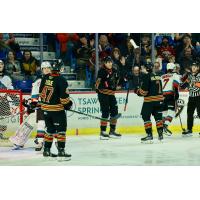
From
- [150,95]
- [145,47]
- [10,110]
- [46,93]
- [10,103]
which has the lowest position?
[10,110]

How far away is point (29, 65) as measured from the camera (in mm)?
10148

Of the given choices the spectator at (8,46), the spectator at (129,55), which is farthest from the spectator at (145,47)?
the spectator at (8,46)

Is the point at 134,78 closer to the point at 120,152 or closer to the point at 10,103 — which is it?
the point at 120,152

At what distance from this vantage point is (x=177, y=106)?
1066 cm

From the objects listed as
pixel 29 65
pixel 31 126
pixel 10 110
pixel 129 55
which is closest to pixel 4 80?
pixel 29 65

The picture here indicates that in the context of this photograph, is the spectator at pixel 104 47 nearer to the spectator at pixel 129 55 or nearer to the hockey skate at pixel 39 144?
the spectator at pixel 129 55

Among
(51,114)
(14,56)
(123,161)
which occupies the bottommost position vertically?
(123,161)

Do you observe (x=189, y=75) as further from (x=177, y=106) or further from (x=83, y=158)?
(x=83, y=158)

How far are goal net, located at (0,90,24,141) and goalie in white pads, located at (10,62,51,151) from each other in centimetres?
51

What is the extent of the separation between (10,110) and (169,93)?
245cm

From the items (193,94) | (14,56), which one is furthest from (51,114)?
(193,94)

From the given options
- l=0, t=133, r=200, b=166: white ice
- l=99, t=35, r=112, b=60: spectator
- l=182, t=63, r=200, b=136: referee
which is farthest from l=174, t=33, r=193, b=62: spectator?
l=0, t=133, r=200, b=166: white ice

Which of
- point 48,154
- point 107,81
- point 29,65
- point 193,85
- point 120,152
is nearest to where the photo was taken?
point 48,154

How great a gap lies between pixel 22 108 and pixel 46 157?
1.58 meters
